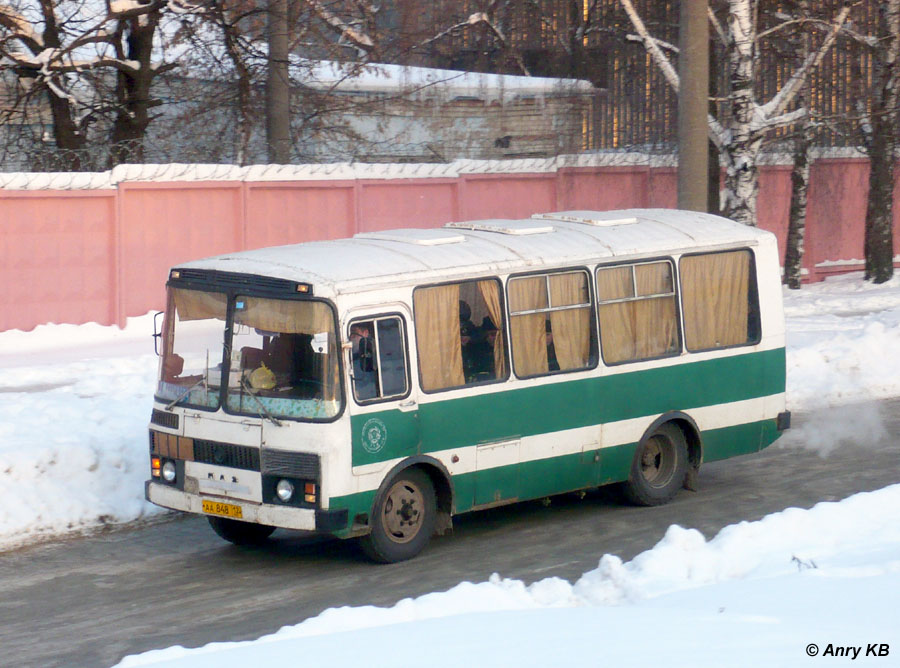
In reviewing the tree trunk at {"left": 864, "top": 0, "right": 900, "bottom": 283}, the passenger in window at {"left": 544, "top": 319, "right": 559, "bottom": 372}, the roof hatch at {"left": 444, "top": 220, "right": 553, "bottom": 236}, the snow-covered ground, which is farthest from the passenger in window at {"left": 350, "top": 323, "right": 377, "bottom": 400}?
the tree trunk at {"left": 864, "top": 0, "right": 900, "bottom": 283}

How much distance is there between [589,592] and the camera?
720 cm

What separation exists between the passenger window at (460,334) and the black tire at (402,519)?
0.70 metres

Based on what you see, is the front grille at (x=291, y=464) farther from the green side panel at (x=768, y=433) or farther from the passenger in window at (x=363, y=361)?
the green side panel at (x=768, y=433)

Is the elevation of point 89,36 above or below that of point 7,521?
above

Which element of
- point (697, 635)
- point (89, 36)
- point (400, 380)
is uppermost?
point (89, 36)

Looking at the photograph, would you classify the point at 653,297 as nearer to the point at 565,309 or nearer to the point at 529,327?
the point at 565,309

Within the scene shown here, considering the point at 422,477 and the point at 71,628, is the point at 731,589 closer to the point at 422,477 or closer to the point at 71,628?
the point at 422,477

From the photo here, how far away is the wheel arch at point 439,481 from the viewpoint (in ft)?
29.5

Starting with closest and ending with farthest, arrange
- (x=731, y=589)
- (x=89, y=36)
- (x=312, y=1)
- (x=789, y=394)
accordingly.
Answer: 1. (x=731, y=589)
2. (x=789, y=394)
3. (x=89, y=36)
4. (x=312, y=1)

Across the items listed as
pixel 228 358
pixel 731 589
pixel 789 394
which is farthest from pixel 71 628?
pixel 789 394

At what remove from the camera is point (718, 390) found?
1112cm

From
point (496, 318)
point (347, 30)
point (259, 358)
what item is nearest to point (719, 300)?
point (496, 318)

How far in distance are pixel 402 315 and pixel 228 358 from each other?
1.26m

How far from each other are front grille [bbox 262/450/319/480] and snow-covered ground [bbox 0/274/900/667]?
1654 millimetres
